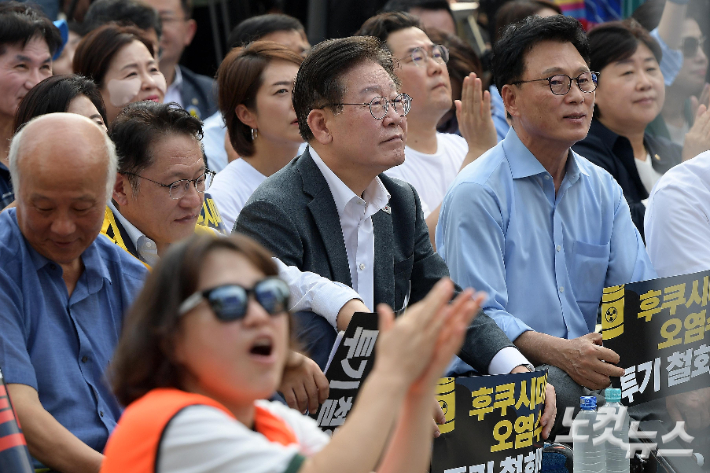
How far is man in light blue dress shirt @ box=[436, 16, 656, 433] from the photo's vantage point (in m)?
3.85

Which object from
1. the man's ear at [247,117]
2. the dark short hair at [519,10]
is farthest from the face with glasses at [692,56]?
the man's ear at [247,117]

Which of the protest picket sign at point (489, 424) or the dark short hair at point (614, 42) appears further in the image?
the dark short hair at point (614, 42)

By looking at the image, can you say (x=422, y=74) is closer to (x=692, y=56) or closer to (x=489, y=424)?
(x=692, y=56)

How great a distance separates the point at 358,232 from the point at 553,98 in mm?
1238

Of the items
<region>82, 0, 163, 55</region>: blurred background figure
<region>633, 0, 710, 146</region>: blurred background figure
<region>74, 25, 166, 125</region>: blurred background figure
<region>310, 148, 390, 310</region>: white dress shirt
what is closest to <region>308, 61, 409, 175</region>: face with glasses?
<region>310, 148, 390, 310</region>: white dress shirt

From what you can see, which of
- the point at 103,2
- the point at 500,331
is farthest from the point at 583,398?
the point at 103,2

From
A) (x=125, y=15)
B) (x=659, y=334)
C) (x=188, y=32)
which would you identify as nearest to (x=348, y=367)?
(x=659, y=334)

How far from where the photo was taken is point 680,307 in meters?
3.62

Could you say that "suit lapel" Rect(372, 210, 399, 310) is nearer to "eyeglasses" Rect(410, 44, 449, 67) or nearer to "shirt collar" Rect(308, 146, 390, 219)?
"shirt collar" Rect(308, 146, 390, 219)

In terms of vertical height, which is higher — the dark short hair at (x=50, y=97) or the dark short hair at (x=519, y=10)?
the dark short hair at (x=519, y=10)

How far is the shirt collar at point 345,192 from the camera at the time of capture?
11.1ft

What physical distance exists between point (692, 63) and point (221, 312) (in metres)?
5.01

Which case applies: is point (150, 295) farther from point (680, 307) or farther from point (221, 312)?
point (680, 307)

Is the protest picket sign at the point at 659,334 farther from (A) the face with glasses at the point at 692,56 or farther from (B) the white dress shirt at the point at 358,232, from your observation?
(A) the face with glasses at the point at 692,56
